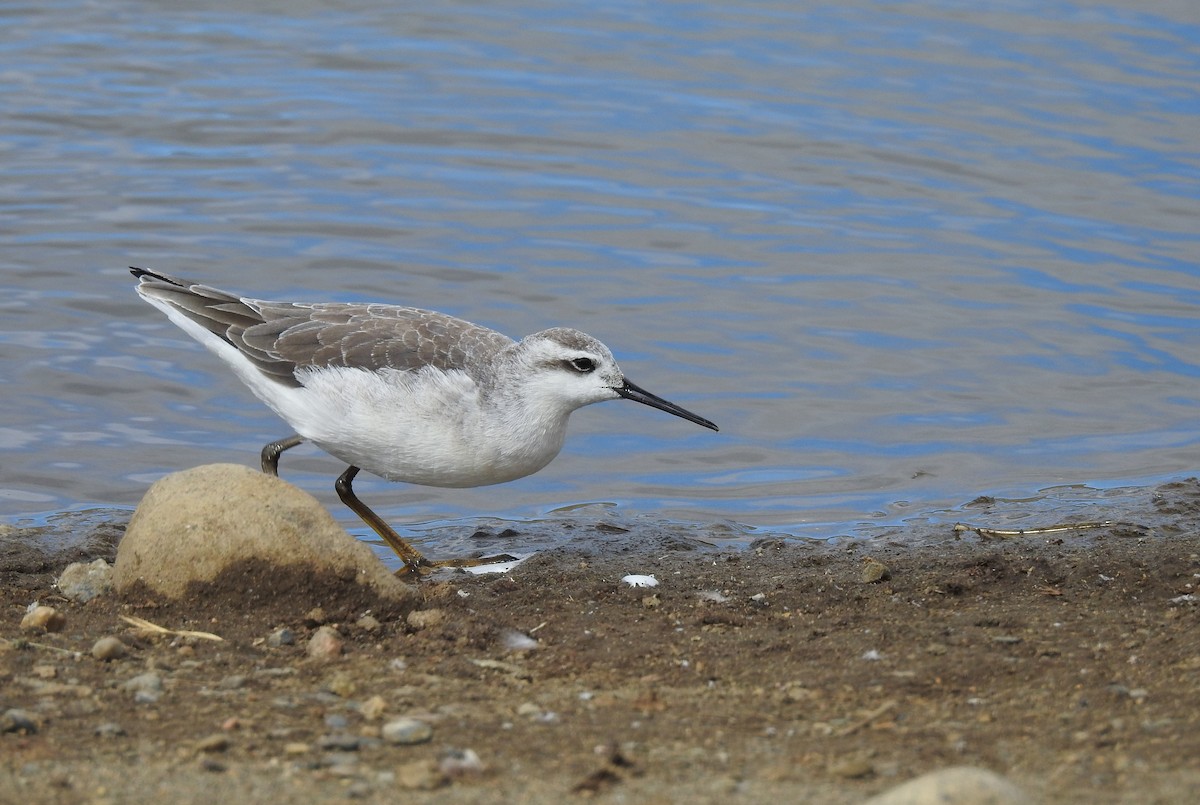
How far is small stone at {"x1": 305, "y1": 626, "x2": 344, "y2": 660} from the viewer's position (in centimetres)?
568

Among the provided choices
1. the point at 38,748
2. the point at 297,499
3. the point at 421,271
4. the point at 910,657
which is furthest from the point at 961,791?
the point at 421,271

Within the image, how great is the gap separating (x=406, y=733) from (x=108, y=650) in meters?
1.61

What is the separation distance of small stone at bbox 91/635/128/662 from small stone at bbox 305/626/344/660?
74cm

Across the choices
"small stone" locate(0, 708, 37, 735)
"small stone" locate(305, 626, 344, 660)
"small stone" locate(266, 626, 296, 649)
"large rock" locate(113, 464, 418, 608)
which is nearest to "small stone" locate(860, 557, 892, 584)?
"large rock" locate(113, 464, 418, 608)

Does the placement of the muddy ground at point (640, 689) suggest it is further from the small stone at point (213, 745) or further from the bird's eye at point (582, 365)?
the bird's eye at point (582, 365)

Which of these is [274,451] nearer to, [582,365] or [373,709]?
[582,365]

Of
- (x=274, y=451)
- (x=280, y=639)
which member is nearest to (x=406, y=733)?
(x=280, y=639)

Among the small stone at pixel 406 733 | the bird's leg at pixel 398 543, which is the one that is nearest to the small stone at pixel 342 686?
the small stone at pixel 406 733

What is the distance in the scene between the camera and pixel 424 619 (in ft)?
20.4

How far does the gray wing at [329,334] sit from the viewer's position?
8.00m

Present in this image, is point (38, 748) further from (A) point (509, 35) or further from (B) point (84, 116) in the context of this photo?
(A) point (509, 35)

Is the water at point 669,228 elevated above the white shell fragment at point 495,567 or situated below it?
above

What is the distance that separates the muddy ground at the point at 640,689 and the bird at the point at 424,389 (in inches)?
29.4

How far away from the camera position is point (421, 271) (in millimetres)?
12656
